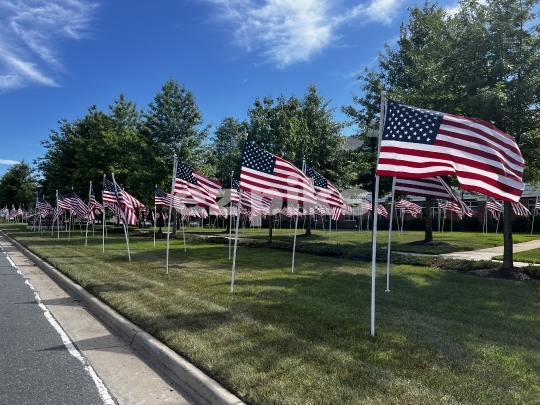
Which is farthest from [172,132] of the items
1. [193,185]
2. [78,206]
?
[193,185]

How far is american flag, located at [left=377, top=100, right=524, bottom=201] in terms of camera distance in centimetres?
612

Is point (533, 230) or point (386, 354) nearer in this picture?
point (386, 354)

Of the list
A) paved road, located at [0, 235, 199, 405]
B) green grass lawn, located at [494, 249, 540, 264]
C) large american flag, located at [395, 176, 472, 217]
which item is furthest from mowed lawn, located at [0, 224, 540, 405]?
green grass lawn, located at [494, 249, 540, 264]

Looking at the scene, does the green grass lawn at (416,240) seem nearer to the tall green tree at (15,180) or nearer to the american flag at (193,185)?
the american flag at (193,185)

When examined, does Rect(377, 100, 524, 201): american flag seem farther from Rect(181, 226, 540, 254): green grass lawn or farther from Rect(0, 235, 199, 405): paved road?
Rect(181, 226, 540, 254): green grass lawn

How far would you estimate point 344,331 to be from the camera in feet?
20.4

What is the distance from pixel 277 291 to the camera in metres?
9.24

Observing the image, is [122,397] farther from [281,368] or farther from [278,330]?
[278,330]

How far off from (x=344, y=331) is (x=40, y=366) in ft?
12.7

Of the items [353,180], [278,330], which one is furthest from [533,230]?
[278,330]

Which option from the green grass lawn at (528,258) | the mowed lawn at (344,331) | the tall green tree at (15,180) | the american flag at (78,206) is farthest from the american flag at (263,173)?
the tall green tree at (15,180)

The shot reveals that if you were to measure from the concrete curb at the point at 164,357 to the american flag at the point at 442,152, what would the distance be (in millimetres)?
3432

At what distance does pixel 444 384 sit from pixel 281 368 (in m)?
1.63

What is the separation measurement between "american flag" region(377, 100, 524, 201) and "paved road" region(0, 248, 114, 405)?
4422mm
